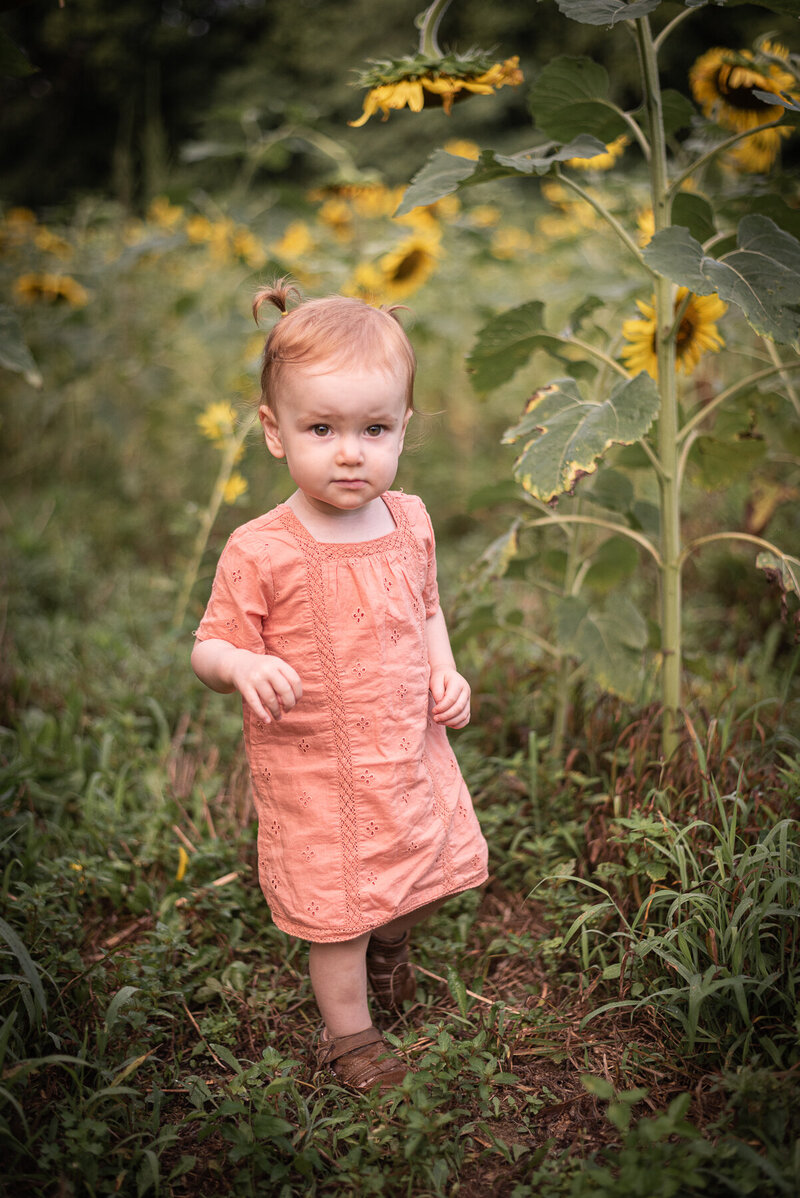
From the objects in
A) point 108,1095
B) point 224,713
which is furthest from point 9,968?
point 224,713

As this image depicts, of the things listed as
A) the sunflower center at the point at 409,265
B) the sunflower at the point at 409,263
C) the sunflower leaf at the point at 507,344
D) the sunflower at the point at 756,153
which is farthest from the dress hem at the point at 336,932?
the sunflower center at the point at 409,265

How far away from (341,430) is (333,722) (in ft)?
1.50

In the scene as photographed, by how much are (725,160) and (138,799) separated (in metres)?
2.47

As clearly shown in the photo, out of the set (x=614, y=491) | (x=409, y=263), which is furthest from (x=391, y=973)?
(x=409, y=263)

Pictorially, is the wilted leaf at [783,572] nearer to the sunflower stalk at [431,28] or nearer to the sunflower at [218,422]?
the sunflower stalk at [431,28]

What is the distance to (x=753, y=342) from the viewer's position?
363cm

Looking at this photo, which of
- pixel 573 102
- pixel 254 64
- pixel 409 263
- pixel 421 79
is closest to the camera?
pixel 421 79

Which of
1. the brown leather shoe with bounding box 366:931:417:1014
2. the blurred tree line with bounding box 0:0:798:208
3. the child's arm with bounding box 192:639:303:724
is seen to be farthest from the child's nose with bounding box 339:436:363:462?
the blurred tree line with bounding box 0:0:798:208

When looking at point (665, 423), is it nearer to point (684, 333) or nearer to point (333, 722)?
point (684, 333)

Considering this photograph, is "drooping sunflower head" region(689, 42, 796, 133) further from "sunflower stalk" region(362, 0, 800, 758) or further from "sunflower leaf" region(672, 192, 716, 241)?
"sunflower leaf" region(672, 192, 716, 241)

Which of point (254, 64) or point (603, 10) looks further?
point (254, 64)

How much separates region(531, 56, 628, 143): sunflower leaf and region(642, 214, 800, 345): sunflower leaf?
0.38m

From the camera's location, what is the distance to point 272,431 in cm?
146

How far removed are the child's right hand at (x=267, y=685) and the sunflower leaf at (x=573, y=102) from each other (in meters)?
1.23
